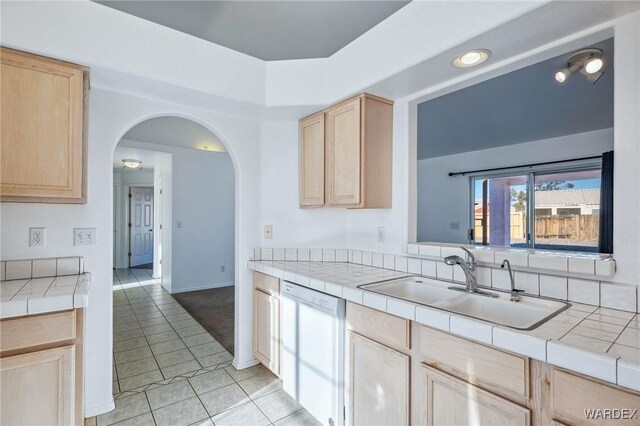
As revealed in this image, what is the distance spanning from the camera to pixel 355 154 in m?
2.14

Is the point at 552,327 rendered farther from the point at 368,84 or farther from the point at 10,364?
the point at 10,364

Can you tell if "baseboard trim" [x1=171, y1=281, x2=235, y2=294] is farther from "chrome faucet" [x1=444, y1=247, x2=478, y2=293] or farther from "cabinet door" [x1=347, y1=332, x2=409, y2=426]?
"chrome faucet" [x1=444, y1=247, x2=478, y2=293]

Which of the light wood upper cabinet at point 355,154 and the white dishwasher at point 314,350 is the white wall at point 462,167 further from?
the white dishwasher at point 314,350

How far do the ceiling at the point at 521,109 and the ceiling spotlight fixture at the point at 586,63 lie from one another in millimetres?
599

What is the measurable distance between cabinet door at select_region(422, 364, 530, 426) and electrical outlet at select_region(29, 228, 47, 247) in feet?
7.23

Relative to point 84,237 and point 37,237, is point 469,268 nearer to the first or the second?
point 84,237

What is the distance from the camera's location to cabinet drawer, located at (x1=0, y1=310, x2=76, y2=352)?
1.28 metres

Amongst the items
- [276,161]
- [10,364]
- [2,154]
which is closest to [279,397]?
[10,364]

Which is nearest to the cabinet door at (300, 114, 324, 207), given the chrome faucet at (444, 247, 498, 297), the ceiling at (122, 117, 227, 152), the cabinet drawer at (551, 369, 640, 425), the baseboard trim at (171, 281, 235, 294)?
the chrome faucet at (444, 247, 498, 297)

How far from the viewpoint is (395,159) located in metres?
2.27

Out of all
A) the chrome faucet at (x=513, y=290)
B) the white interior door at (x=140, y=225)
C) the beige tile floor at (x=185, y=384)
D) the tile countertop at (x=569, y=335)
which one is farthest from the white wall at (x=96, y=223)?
the white interior door at (x=140, y=225)

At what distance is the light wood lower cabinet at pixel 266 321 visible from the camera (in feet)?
7.47

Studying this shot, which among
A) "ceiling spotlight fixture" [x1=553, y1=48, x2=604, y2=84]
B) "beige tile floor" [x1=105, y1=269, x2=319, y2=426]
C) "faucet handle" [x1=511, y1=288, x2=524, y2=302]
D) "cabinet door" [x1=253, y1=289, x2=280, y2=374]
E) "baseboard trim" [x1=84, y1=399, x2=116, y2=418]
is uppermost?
"ceiling spotlight fixture" [x1=553, y1=48, x2=604, y2=84]

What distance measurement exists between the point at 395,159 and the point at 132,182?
6959mm
